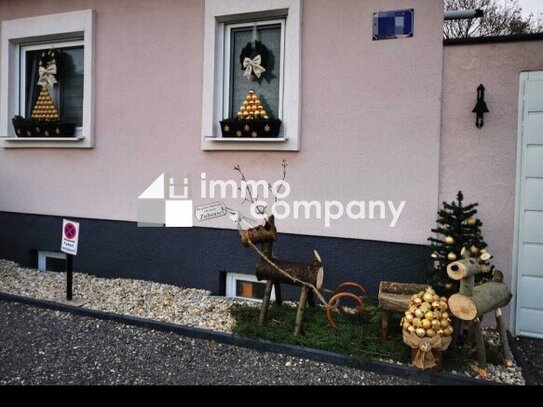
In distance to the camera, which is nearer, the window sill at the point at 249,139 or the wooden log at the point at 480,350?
the wooden log at the point at 480,350

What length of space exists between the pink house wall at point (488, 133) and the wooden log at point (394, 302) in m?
1.23

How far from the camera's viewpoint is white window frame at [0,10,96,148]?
5.46 meters

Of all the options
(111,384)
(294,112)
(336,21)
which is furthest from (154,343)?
(336,21)

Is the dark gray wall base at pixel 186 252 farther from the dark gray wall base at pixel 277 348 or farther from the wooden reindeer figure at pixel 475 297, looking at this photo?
the dark gray wall base at pixel 277 348

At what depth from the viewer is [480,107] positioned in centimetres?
391

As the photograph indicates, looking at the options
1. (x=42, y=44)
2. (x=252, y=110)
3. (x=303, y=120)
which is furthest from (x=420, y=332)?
(x=42, y=44)

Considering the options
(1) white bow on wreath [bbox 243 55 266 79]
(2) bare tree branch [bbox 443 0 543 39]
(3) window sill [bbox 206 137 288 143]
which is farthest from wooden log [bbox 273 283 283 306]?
(2) bare tree branch [bbox 443 0 543 39]

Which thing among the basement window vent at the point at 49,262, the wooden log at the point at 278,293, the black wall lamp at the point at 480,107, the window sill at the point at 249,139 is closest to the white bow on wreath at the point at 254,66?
the window sill at the point at 249,139

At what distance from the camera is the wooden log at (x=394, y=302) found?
3.33 meters

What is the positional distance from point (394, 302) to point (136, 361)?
2010mm

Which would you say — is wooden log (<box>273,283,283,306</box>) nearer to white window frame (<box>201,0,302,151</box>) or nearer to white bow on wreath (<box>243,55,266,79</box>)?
white window frame (<box>201,0,302,151</box>)

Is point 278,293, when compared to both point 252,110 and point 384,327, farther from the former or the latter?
point 252,110
